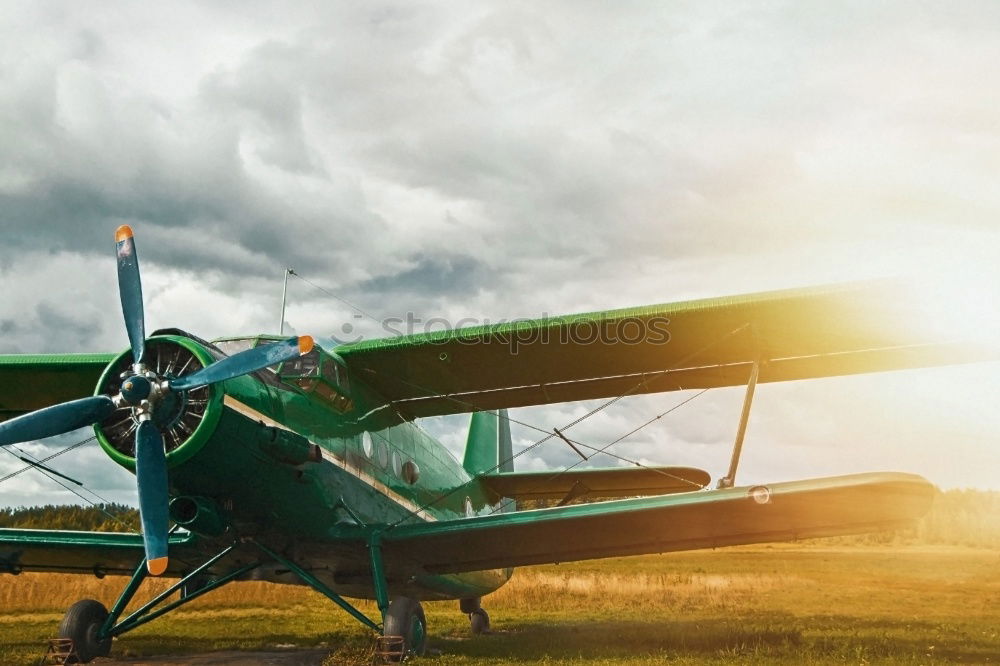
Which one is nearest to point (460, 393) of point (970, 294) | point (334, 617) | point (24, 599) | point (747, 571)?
point (970, 294)

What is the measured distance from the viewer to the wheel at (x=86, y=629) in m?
8.01

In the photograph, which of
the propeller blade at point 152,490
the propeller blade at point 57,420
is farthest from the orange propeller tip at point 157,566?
the propeller blade at point 57,420

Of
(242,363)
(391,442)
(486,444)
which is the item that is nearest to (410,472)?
(391,442)

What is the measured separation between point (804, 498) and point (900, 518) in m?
1.06

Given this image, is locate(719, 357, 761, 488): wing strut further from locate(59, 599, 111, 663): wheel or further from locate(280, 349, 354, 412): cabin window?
locate(59, 599, 111, 663): wheel

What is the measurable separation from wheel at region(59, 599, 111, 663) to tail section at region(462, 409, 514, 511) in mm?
7166

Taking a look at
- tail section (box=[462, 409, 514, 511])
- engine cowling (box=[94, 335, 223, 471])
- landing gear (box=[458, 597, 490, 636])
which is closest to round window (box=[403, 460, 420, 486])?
landing gear (box=[458, 597, 490, 636])

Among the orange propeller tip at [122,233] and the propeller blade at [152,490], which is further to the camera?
the orange propeller tip at [122,233]

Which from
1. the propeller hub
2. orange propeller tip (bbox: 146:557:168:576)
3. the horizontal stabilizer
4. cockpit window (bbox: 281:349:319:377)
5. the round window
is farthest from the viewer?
the horizontal stabilizer

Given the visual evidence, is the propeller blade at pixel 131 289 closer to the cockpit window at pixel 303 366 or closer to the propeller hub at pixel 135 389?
the propeller hub at pixel 135 389

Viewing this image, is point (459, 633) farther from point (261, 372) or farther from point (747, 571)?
point (747, 571)

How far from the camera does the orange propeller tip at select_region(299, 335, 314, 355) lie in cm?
679

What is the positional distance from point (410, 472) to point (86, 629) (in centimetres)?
394

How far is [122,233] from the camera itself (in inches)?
306
